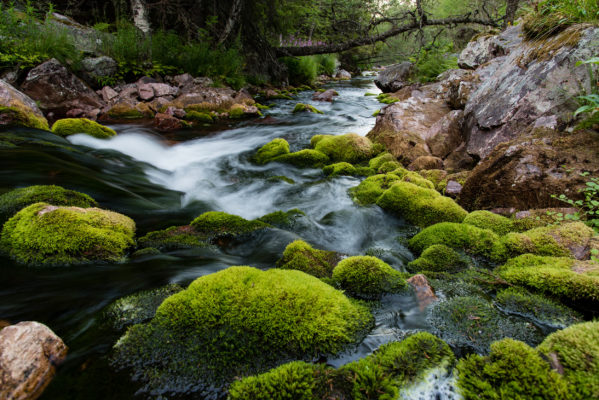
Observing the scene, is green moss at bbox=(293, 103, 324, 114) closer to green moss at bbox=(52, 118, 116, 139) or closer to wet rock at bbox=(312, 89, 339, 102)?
Result: wet rock at bbox=(312, 89, 339, 102)

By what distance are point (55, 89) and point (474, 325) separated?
11073 millimetres

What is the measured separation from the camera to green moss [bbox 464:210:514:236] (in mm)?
3471

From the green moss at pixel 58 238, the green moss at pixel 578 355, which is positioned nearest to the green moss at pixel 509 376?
the green moss at pixel 578 355

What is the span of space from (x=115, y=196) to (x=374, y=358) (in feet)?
13.9

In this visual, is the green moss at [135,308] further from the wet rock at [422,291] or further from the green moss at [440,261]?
the green moss at [440,261]

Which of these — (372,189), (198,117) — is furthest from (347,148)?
(198,117)

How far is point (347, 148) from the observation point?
24.1 ft

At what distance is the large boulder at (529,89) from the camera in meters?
4.21

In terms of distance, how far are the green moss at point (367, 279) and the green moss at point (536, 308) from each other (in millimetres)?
706

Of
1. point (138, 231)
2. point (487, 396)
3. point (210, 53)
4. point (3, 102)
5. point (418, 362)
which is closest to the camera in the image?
point (487, 396)

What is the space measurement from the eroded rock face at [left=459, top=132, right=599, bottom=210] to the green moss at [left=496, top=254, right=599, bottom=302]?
4.38ft

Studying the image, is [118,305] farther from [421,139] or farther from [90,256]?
[421,139]

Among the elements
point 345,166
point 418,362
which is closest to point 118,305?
point 418,362

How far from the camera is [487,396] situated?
134 centimetres
